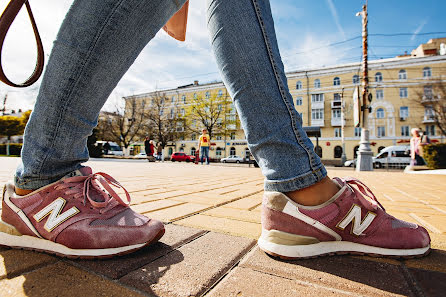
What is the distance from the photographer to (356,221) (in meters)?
0.92

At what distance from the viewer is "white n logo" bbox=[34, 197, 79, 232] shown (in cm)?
88

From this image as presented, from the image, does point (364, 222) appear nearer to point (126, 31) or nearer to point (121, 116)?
point (126, 31)

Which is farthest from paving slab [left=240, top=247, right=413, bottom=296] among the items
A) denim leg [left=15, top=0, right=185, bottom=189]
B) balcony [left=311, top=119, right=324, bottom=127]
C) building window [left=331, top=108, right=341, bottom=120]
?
building window [left=331, top=108, right=341, bottom=120]

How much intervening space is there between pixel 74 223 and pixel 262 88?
790mm

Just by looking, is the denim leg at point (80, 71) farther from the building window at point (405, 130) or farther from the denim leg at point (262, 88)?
the building window at point (405, 130)

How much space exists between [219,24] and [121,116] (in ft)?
123

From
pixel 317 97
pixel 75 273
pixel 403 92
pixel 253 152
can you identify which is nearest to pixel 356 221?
pixel 253 152

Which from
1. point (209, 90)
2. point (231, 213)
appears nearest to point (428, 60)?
point (209, 90)

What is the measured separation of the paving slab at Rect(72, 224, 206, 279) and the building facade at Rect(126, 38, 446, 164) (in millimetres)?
30038

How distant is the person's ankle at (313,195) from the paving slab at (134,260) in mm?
473

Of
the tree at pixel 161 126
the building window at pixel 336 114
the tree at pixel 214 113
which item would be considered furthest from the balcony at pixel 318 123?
the tree at pixel 161 126

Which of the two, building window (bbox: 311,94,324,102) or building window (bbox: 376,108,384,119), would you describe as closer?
building window (bbox: 376,108,384,119)

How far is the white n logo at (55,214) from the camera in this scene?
879 millimetres

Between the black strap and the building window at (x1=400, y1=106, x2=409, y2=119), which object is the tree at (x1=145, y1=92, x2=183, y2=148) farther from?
the black strap
